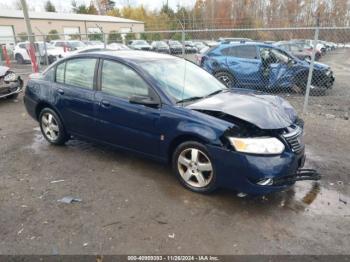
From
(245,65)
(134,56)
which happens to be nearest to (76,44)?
(245,65)

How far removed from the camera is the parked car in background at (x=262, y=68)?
8.94 metres

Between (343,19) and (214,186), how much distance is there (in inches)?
509

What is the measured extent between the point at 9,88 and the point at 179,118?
7.03 m

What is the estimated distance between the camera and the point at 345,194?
3.78 metres

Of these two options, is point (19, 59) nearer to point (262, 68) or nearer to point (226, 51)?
point (226, 51)

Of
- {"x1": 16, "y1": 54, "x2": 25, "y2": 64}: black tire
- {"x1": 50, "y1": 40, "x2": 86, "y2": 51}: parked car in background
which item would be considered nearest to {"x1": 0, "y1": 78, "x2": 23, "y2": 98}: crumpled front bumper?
{"x1": 50, "y1": 40, "x2": 86, "y2": 51}: parked car in background

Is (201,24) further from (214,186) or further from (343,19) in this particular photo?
(214,186)

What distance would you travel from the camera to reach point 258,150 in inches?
128

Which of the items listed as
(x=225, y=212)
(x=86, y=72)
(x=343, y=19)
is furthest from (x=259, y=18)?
(x=225, y=212)

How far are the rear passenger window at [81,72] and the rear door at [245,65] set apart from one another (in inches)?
219

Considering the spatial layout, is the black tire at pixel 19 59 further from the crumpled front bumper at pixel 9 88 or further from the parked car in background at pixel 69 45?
the crumpled front bumper at pixel 9 88

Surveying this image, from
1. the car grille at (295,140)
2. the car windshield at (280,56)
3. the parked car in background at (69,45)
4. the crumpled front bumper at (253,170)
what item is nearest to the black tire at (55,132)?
the crumpled front bumper at (253,170)

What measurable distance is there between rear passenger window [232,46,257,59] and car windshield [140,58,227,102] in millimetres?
4864

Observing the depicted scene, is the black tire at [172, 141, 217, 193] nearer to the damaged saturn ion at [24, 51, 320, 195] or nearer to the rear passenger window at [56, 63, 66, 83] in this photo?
the damaged saturn ion at [24, 51, 320, 195]
